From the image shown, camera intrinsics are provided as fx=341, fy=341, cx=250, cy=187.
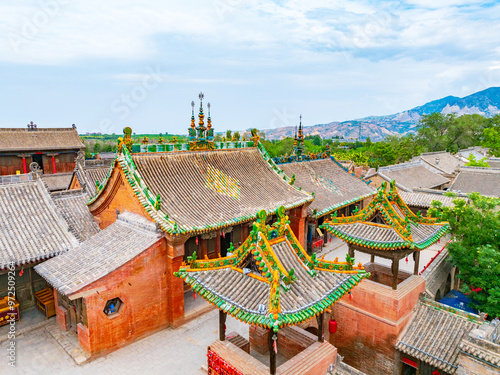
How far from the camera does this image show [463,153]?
2322 inches

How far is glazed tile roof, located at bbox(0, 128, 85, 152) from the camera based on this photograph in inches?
1409

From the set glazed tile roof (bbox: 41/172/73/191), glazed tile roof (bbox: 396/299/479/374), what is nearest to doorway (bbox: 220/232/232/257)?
glazed tile roof (bbox: 396/299/479/374)

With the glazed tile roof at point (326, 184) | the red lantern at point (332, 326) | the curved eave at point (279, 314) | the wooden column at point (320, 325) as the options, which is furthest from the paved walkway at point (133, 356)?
the glazed tile roof at point (326, 184)

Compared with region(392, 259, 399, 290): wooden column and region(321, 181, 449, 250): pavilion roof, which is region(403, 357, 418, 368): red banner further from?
region(321, 181, 449, 250): pavilion roof

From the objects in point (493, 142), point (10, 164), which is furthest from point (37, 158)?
point (493, 142)

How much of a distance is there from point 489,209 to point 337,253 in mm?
9438

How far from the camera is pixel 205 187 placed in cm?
1770

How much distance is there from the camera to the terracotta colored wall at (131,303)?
40.3ft

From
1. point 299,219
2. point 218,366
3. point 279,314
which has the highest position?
point 279,314

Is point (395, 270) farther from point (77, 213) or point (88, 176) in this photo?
point (88, 176)

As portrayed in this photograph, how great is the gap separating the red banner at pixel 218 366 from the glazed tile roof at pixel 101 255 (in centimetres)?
520

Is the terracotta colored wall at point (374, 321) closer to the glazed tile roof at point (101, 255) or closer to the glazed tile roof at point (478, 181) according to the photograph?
the glazed tile roof at point (101, 255)

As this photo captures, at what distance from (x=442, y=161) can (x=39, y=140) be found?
2037 inches

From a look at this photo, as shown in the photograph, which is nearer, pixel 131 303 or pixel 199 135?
pixel 131 303
